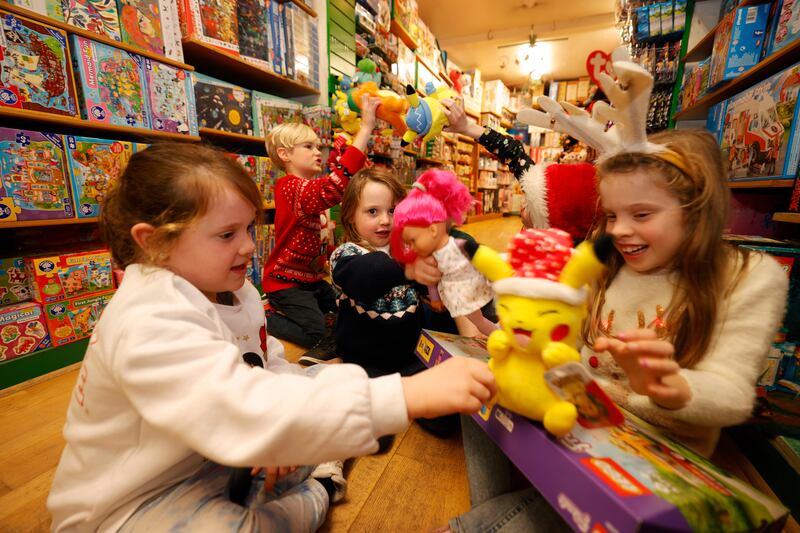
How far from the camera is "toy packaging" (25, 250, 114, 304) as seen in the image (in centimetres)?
120

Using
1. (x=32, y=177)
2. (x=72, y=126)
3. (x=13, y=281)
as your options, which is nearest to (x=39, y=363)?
(x=13, y=281)

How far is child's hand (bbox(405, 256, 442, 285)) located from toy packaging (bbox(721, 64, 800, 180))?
1.41 meters

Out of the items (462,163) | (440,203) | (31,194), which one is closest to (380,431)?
(440,203)

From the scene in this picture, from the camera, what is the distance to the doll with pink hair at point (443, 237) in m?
0.58

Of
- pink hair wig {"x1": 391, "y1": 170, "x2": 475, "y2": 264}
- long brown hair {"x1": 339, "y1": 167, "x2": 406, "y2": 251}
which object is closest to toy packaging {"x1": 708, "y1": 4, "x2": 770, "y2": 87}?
Result: long brown hair {"x1": 339, "y1": 167, "x2": 406, "y2": 251}

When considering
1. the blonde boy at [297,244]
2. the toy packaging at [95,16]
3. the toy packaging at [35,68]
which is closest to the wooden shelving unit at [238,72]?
the toy packaging at [95,16]

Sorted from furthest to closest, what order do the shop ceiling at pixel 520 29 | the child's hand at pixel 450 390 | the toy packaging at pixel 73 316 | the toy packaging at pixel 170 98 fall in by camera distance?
the shop ceiling at pixel 520 29 → the toy packaging at pixel 170 98 → the toy packaging at pixel 73 316 → the child's hand at pixel 450 390

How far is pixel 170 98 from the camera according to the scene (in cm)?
145

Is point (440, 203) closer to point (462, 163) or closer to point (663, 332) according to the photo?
point (663, 332)

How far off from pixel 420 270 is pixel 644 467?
390 millimetres

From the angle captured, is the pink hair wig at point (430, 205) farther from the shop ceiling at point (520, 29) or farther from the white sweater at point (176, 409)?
the shop ceiling at point (520, 29)

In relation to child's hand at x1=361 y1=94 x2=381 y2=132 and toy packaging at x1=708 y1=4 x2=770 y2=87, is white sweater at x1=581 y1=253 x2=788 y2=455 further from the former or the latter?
toy packaging at x1=708 y1=4 x2=770 y2=87

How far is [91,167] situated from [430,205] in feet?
4.52

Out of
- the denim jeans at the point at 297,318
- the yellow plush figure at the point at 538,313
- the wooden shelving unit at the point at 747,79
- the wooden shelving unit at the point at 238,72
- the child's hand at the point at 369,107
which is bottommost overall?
the denim jeans at the point at 297,318
